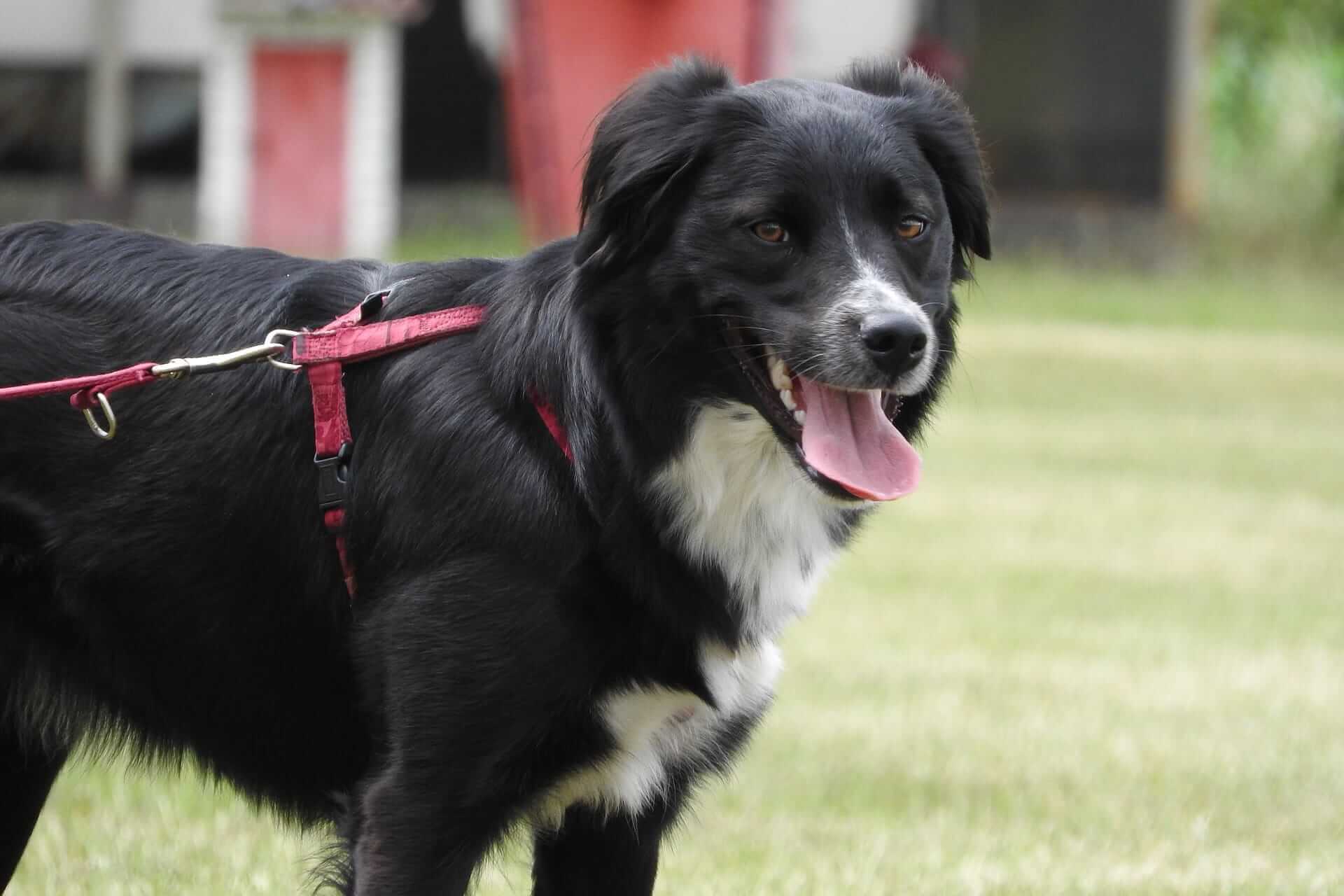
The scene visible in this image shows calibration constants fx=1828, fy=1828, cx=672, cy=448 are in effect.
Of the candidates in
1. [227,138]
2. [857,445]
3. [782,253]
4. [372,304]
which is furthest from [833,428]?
[227,138]

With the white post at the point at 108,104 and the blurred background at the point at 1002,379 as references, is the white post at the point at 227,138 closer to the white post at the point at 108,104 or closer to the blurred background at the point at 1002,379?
the blurred background at the point at 1002,379

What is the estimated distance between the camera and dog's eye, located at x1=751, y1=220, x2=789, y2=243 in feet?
10.2

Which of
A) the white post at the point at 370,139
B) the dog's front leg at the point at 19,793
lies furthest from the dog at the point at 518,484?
the white post at the point at 370,139

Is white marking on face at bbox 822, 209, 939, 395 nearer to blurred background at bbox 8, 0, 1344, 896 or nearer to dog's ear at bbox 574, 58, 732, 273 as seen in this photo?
dog's ear at bbox 574, 58, 732, 273

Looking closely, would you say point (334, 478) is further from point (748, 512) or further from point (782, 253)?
point (782, 253)

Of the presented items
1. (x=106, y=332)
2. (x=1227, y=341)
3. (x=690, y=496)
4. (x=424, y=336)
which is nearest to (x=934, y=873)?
(x=690, y=496)

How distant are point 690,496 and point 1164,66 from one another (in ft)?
60.4

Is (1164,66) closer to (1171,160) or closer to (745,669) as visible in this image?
(1171,160)

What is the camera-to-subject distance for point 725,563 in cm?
316

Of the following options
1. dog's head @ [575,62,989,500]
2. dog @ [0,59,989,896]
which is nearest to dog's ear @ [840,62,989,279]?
dog @ [0,59,989,896]

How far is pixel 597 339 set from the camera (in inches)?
123

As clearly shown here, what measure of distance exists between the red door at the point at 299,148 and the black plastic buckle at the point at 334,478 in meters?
14.8

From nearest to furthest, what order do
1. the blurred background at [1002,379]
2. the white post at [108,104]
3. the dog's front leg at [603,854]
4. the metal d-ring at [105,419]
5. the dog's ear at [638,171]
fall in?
the dog's ear at [638,171], the metal d-ring at [105,419], the dog's front leg at [603,854], the blurred background at [1002,379], the white post at [108,104]

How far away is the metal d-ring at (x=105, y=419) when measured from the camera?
3.21 meters
